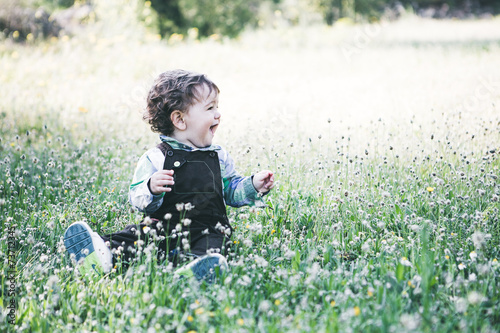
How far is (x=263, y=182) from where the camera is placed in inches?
125

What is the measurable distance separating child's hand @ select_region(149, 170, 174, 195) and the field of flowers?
42 cm

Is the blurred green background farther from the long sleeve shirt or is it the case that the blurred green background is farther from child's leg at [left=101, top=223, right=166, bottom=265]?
child's leg at [left=101, top=223, right=166, bottom=265]

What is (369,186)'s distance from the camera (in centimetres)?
379

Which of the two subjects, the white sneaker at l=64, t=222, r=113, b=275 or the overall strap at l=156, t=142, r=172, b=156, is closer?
the white sneaker at l=64, t=222, r=113, b=275

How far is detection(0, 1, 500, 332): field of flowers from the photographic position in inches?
89.7

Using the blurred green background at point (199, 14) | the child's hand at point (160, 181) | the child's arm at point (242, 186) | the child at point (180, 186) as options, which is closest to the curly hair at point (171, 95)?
the child at point (180, 186)

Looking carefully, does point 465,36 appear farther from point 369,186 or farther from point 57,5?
point 57,5

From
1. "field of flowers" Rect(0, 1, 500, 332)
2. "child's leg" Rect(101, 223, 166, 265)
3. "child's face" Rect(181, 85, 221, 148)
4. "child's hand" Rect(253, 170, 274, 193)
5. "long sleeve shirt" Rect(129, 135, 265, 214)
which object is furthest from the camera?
"child's face" Rect(181, 85, 221, 148)

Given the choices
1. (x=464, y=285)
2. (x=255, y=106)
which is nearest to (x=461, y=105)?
(x=255, y=106)

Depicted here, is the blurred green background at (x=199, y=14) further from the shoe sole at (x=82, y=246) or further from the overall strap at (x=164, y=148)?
the shoe sole at (x=82, y=246)

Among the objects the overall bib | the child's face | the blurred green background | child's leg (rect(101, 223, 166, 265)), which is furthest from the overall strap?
the blurred green background

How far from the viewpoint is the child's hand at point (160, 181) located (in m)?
2.84

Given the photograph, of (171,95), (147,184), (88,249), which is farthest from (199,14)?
(88,249)

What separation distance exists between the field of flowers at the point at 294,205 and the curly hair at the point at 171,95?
2.37ft
